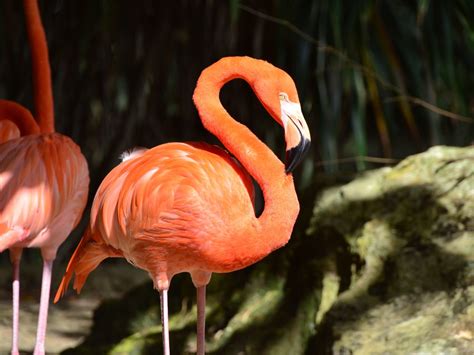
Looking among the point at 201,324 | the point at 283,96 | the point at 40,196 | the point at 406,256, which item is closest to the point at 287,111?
the point at 283,96

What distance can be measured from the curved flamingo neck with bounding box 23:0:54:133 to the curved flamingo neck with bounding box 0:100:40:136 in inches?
1.6

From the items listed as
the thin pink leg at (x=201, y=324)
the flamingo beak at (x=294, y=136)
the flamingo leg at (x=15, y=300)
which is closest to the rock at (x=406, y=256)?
the thin pink leg at (x=201, y=324)

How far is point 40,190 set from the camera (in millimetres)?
3578

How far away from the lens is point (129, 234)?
293 cm

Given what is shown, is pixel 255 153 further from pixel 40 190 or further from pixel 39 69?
pixel 39 69

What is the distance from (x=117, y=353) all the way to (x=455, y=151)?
1526 mm

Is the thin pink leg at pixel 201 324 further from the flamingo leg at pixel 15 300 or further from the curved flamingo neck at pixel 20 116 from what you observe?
the curved flamingo neck at pixel 20 116

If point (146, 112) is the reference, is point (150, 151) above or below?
above

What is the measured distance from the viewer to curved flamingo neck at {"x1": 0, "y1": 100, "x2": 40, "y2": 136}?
4.01m

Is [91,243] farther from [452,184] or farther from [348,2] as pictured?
[348,2]

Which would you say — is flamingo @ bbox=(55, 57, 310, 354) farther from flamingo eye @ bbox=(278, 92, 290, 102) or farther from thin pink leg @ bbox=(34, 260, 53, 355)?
thin pink leg @ bbox=(34, 260, 53, 355)

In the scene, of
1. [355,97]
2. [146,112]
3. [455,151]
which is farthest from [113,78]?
[455,151]

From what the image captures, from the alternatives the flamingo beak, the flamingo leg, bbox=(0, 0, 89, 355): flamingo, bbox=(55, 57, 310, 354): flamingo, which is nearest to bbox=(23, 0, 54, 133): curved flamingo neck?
bbox=(0, 0, 89, 355): flamingo

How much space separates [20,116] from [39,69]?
0.66 feet
